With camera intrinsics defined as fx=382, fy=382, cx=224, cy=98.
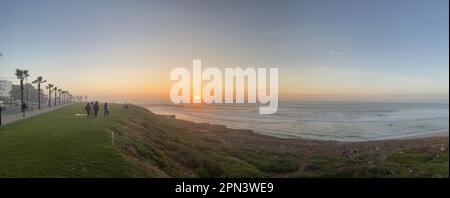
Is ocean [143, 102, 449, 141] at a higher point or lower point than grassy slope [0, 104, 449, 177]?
lower

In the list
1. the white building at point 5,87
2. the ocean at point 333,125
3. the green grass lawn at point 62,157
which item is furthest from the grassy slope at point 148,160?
the white building at point 5,87

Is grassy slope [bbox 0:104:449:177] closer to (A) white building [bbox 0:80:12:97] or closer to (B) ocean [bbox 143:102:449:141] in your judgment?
(B) ocean [bbox 143:102:449:141]

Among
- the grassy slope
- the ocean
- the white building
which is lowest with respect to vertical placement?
the ocean

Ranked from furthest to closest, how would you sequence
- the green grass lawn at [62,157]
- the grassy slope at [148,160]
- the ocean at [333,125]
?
the ocean at [333,125]
the grassy slope at [148,160]
the green grass lawn at [62,157]

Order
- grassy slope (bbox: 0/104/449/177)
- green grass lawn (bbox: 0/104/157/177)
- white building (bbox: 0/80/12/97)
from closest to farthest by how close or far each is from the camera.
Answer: green grass lawn (bbox: 0/104/157/177) → grassy slope (bbox: 0/104/449/177) → white building (bbox: 0/80/12/97)

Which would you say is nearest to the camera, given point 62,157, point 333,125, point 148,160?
point 62,157

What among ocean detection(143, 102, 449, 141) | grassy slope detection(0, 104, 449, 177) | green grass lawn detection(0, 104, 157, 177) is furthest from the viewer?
ocean detection(143, 102, 449, 141)

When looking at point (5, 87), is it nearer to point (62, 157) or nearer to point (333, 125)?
point (333, 125)

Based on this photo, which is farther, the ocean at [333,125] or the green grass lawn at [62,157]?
the ocean at [333,125]

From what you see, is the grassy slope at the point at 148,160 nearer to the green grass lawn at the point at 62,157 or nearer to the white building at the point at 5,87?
the green grass lawn at the point at 62,157

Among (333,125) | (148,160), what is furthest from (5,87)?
(148,160)

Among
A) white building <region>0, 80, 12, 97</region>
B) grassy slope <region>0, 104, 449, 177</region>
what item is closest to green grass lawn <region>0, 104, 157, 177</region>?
grassy slope <region>0, 104, 449, 177</region>

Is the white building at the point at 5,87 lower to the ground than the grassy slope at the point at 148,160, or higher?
higher
